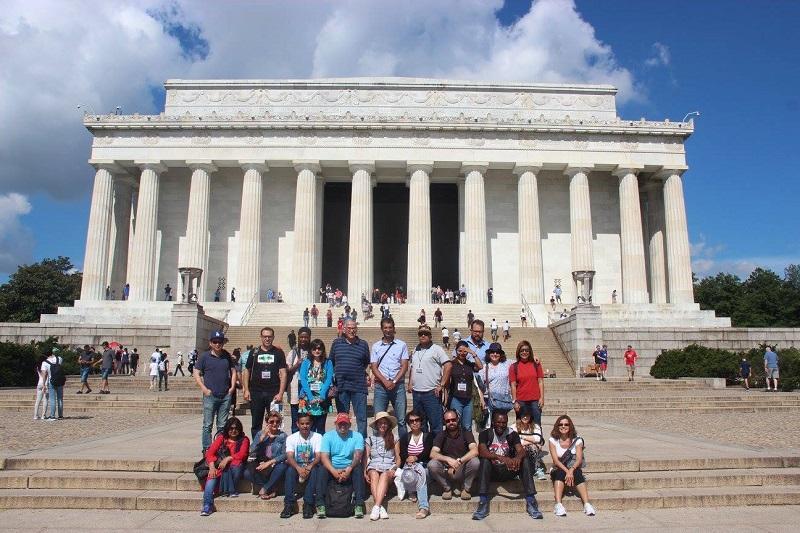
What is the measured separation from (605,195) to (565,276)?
7974mm

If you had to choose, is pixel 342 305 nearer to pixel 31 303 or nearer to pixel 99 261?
pixel 99 261

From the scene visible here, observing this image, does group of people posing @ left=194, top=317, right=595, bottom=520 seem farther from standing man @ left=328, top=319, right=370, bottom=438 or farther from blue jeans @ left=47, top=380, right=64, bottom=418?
blue jeans @ left=47, top=380, right=64, bottom=418

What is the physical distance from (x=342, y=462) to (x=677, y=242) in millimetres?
44815

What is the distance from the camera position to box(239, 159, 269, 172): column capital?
47.4 meters

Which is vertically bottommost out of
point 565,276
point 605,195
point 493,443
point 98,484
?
point 98,484

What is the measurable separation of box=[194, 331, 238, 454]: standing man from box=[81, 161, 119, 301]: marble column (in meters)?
40.0

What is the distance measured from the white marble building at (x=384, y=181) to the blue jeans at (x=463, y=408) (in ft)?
115

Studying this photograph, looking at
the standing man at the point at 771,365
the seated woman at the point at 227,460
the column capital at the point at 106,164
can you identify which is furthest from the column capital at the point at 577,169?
the seated woman at the point at 227,460

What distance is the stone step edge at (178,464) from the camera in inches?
396

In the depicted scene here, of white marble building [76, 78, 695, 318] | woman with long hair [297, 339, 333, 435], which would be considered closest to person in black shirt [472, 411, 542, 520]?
woman with long hair [297, 339, 333, 435]

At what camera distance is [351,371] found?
34.2 ft

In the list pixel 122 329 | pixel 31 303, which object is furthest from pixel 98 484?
pixel 31 303

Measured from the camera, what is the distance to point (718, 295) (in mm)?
78750

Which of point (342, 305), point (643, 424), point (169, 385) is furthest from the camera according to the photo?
point (342, 305)
